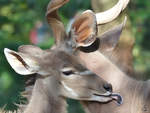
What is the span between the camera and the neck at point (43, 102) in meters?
6.07

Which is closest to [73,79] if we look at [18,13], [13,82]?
[13,82]

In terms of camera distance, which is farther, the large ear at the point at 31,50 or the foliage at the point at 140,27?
the foliage at the point at 140,27

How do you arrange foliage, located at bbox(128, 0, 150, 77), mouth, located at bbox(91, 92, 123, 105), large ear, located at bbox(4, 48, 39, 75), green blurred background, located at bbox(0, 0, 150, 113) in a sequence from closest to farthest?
mouth, located at bbox(91, 92, 123, 105) < large ear, located at bbox(4, 48, 39, 75) < green blurred background, located at bbox(0, 0, 150, 113) < foliage, located at bbox(128, 0, 150, 77)

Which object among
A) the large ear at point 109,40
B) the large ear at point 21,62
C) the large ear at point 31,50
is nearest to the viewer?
the large ear at point 21,62

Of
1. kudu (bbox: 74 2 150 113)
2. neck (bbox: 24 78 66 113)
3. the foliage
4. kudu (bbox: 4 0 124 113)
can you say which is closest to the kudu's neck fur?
kudu (bbox: 74 2 150 113)

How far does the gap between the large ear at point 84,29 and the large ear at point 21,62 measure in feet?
1.52

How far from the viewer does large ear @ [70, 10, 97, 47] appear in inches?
232

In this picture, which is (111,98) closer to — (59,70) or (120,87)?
(120,87)

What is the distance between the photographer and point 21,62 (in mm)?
6020

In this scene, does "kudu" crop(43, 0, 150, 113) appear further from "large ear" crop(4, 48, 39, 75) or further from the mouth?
"large ear" crop(4, 48, 39, 75)

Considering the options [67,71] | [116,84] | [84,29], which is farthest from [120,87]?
[84,29]

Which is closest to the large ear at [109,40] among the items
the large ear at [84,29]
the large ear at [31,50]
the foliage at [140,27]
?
the large ear at [84,29]

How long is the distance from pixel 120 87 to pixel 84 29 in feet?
2.10

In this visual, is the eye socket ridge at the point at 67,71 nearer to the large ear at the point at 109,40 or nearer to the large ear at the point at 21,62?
the large ear at the point at 21,62
